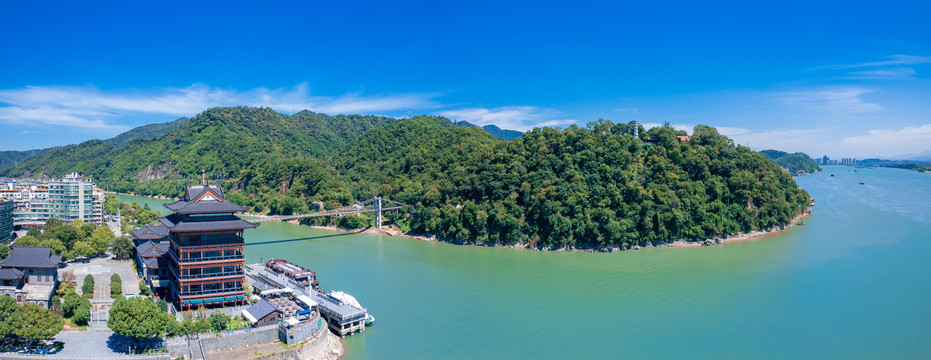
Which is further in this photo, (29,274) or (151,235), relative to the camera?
(151,235)

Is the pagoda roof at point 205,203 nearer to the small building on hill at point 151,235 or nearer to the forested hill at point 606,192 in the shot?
the small building on hill at point 151,235

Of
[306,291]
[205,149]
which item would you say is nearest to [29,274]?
[306,291]

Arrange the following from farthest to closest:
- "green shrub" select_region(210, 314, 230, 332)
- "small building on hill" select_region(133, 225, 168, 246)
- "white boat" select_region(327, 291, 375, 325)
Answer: "small building on hill" select_region(133, 225, 168, 246), "white boat" select_region(327, 291, 375, 325), "green shrub" select_region(210, 314, 230, 332)

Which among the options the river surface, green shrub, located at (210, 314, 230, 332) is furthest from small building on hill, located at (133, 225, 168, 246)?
green shrub, located at (210, 314, 230, 332)

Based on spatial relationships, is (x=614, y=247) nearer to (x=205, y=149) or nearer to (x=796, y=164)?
(x=205, y=149)

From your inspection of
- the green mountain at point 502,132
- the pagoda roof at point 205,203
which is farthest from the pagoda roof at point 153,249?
the green mountain at point 502,132

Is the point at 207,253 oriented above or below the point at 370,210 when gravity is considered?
above

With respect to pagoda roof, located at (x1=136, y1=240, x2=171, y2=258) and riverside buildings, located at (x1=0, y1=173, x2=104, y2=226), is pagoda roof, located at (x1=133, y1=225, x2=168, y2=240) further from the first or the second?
riverside buildings, located at (x1=0, y1=173, x2=104, y2=226)

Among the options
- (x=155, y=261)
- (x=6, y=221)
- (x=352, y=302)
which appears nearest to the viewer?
(x=352, y=302)

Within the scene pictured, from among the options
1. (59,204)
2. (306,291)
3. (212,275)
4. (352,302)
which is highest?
(59,204)
